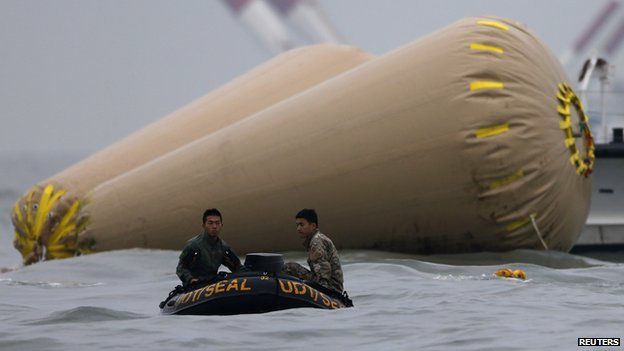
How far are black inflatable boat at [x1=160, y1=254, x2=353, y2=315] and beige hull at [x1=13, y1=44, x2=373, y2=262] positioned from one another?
263 inches

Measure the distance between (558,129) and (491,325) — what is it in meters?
5.48

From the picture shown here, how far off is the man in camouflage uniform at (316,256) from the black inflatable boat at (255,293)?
17 centimetres

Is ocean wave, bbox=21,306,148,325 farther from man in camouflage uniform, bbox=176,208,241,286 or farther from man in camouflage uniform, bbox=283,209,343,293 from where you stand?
man in camouflage uniform, bbox=283,209,343,293

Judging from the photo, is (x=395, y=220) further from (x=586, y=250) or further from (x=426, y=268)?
(x=586, y=250)

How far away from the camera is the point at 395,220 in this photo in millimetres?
15352

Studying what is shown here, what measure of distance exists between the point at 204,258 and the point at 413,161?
4.43 metres

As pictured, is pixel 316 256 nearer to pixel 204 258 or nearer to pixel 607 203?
pixel 204 258

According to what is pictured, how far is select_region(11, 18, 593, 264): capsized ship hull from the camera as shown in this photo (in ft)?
48.4

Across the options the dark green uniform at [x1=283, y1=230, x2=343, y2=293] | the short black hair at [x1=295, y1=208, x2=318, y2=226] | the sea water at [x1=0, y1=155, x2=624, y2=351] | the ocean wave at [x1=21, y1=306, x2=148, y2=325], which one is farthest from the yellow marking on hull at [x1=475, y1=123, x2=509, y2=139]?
the ocean wave at [x1=21, y1=306, x2=148, y2=325]

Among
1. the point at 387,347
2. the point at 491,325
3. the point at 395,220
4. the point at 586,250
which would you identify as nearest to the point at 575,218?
the point at 395,220

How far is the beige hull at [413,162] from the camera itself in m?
14.8

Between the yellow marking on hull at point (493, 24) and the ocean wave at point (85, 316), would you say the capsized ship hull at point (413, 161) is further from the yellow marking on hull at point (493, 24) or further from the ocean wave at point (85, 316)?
the ocean wave at point (85, 316)

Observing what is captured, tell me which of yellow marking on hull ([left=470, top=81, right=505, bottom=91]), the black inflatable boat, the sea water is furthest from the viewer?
yellow marking on hull ([left=470, top=81, right=505, bottom=91])

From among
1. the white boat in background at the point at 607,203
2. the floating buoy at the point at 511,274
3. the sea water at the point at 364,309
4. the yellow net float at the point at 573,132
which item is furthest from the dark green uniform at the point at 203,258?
the white boat in background at the point at 607,203
